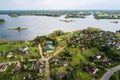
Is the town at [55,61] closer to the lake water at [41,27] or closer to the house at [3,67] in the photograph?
the house at [3,67]

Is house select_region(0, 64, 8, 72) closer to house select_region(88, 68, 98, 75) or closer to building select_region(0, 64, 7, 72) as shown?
building select_region(0, 64, 7, 72)

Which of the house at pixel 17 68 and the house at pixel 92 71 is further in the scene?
the house at pixel 17 68

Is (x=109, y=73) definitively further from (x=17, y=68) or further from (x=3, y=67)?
(x=3, y=67)

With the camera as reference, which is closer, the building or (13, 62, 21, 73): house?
(13, 62, 21, 73): house

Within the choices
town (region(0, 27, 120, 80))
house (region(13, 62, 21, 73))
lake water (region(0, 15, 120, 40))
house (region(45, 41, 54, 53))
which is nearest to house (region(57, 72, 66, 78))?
town (region(0, 27, 120, 80))

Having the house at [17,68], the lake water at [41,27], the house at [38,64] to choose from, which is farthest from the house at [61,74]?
the lake water at [41,27]

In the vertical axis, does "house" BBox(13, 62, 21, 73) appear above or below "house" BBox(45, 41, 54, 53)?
below

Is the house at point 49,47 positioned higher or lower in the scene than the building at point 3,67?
higher

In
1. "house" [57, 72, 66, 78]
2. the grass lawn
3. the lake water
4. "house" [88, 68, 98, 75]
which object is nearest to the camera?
"house" [57, 72, 66, 78]

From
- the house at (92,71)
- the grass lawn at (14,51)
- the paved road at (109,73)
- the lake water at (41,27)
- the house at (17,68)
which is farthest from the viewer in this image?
the lake water at (41,27)

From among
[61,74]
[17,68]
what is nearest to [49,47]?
[17,68]

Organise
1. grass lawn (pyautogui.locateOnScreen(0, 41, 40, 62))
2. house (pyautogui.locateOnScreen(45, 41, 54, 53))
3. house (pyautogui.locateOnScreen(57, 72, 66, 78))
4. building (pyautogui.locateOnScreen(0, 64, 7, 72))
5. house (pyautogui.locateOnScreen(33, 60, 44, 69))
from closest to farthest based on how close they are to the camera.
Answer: house (pyautogui.locateOnScreen(57, 72, 66, 78)), building (pyautogui.locateOnScreen(0, 64, 7, 72)), house (pyautogui.locateOnScreen(33, 60, 44, 69)), grass lawn (pyautogui.locateOnScreen(0, 41, 40, 62)), house (pyautogui.locateOnScreen(45, 41, 54, 53))

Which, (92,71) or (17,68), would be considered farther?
(17,68)

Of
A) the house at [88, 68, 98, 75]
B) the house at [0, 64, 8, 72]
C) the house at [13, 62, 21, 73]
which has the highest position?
the house at [88, 68, 98, 75]
